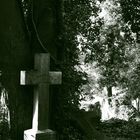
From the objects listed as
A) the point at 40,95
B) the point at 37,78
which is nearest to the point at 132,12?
the point at 37,78

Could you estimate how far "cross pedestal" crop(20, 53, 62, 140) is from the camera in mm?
6270

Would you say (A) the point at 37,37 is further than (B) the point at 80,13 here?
No

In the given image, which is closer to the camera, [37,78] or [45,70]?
[37,78]

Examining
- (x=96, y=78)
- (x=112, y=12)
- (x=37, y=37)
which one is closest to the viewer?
(x=37, y=37)

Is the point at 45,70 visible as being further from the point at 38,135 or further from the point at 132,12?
the point at 132,12

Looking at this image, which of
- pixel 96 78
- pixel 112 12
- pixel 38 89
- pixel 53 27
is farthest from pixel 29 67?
pixel 96 78

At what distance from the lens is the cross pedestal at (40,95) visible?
6270mm

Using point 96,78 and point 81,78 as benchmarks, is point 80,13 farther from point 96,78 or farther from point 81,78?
point 96,78

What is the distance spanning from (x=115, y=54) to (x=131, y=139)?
5.23 meters

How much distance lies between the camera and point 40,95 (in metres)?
6.41

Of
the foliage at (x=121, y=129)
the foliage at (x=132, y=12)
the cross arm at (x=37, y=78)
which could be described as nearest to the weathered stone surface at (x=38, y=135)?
the cross arm at (x=37, y=78)

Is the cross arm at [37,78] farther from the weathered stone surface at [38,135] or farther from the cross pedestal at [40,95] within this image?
the weathered stone surface at [38,135]

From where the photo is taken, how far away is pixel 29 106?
661cm

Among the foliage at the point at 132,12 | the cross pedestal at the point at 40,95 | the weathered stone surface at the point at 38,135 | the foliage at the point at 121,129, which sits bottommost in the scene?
the foliage at the point at 121,129
